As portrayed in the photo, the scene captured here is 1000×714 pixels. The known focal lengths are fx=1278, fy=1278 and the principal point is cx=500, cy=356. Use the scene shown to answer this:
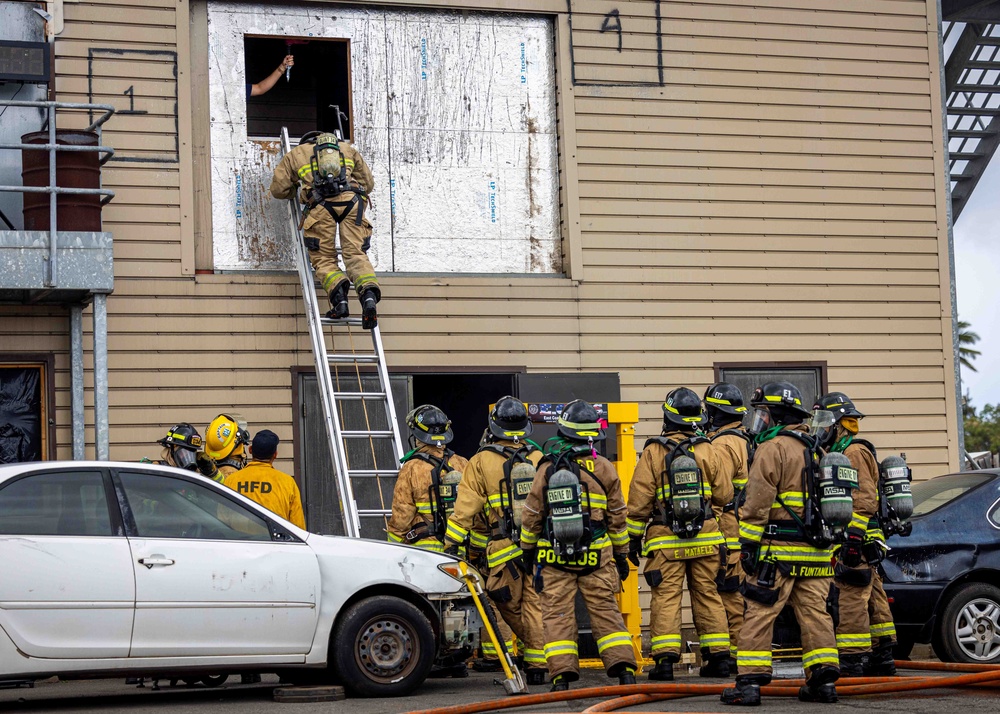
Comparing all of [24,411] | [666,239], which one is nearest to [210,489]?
[24,411]

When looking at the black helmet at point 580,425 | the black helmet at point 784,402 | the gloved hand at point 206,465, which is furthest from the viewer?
the gloved hand at point 206,465

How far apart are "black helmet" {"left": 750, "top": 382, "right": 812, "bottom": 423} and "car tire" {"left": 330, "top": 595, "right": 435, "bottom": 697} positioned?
2527 millimetres

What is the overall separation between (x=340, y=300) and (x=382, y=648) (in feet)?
11.8

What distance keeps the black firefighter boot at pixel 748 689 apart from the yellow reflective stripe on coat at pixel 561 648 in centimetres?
99

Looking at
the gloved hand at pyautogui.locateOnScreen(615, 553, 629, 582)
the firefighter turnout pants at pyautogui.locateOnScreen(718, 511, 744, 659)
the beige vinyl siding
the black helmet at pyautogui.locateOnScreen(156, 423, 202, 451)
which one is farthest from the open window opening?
the gloved hand at pyautogui.locateOnScreen(615, 553, 629, 582)

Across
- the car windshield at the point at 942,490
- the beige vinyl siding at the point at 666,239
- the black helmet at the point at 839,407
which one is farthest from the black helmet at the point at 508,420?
the car windshield at the point at 942,490

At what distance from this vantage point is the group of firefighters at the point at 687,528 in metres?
7.40

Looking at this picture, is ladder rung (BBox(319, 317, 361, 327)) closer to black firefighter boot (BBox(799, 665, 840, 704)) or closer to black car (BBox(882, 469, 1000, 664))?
black car (BBox(882, 469, 1000, 664))

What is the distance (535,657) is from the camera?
8.70 m

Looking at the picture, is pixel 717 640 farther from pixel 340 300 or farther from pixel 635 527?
pixel 340 300

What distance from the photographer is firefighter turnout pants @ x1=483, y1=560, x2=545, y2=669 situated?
28.6ft

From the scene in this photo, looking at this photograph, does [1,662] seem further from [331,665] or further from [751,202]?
[751,202]

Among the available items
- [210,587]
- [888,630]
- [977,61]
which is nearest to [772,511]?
[888,630]

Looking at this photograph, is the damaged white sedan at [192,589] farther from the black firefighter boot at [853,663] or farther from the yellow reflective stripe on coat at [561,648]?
the black firefighter boot at [853,663]
